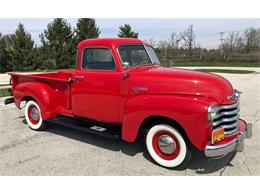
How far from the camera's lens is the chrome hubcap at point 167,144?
382 centimetres

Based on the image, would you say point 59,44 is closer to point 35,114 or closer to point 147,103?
point 35,114

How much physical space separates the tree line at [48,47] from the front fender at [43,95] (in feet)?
84.1

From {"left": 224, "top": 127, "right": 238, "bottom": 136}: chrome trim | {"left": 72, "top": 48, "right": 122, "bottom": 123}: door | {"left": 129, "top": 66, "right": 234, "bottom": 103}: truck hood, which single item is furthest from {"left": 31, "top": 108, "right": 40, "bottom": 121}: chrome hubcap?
{"left": 224, "top": 127, "right": 238, "bottom": 136}: chrome trim

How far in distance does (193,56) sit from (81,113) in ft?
119

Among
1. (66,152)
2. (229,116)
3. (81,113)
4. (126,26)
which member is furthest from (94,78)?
(126,26)

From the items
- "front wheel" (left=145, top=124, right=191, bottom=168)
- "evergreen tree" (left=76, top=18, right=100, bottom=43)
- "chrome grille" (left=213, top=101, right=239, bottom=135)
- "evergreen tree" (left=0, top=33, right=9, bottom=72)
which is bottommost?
"front wheel" (left=145, top=124, right=191, bottom=168)

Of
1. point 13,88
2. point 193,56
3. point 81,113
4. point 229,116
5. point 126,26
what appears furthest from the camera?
point 193,56

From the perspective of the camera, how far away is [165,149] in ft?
12.8

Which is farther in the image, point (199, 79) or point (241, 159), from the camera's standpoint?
point (241, 159)

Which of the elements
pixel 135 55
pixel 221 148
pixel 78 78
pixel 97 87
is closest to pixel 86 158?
pixel 97 87

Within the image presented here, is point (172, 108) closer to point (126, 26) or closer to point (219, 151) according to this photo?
point (219, 151)

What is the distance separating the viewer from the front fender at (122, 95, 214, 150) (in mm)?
3408

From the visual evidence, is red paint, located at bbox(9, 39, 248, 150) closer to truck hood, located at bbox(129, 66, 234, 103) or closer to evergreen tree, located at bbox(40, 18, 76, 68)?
truck hood, located at bbox(129, 66, 234, 103)

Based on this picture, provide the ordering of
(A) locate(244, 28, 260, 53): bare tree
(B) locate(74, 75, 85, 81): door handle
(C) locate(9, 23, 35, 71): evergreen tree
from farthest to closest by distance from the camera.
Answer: (A) locate(244, 28, 260, 53): bare tree < (C) locate(9, 23, 35, 71): evergreen tree < (B) locate(74, 75, 85, 81): door handle
